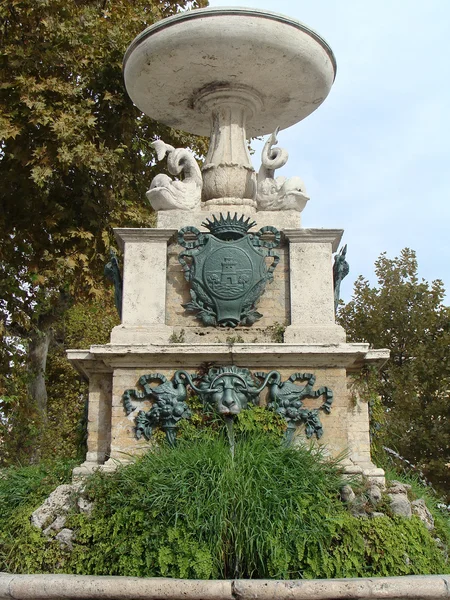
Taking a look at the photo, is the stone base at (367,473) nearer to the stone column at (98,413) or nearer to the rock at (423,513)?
the rock at (423,513)

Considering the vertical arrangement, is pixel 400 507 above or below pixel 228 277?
below

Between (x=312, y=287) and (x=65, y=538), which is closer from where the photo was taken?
(x=65, y=538)

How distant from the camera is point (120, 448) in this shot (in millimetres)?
6180

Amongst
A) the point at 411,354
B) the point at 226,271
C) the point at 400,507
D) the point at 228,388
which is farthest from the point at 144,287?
the point at 411,354

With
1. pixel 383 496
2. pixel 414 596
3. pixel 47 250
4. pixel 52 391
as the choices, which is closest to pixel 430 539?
pixel 383 496

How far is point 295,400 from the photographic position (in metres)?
6.17

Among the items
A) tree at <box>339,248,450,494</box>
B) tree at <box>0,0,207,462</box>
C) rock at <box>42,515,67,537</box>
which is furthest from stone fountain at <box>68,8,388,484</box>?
tree at <box>339,248,450,494</box>

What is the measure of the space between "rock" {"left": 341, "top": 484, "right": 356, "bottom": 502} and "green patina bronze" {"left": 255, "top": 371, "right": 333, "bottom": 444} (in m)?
0.72

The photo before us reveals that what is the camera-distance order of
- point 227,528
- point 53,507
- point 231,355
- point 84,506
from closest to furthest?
point 227,528 → point 84,506 → point 53,507 → point 231,355

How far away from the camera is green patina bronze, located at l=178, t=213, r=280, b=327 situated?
6582 mm

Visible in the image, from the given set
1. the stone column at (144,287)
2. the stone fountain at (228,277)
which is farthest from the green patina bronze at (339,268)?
the stone column at (144,287)

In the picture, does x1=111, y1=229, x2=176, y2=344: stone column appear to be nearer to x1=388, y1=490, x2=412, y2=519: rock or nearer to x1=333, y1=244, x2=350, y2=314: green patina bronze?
x1=333, y1=244, x2=350, y2=314: green patina bronze

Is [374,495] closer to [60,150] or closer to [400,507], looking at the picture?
[400,507]

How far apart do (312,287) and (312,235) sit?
496mm
